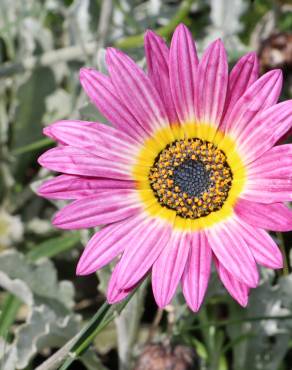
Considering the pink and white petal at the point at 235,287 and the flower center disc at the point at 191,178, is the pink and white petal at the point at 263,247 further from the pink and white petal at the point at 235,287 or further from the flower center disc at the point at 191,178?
the flower center disc at the point at 191,178

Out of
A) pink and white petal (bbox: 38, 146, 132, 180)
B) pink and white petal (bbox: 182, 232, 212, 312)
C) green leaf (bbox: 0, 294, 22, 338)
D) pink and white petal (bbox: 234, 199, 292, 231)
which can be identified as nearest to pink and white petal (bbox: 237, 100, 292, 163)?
pink and white petal (bbox: 234, 199, 292, 231)

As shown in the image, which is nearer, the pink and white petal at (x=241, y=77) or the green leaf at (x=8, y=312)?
the pink and white petal at (x=241, y=77)

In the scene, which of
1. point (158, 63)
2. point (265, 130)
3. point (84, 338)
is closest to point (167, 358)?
point (84, 338)

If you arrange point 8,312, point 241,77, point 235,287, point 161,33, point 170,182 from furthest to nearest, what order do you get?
point 161,33
point 8,312
point 170,182
point 241,77
point 235,287

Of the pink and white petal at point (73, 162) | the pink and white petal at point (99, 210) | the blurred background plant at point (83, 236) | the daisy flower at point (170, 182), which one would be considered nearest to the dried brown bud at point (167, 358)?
the blurred background plant at point (83, 236)

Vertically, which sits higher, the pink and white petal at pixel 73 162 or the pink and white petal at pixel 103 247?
the pink and white petal at pixel 73 162

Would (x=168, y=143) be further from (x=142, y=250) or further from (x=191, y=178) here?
(x=142, y=250)

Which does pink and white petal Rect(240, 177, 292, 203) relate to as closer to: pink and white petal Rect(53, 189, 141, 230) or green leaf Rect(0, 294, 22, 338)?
pink and white petal Rect(53, 189, 141, 230)
